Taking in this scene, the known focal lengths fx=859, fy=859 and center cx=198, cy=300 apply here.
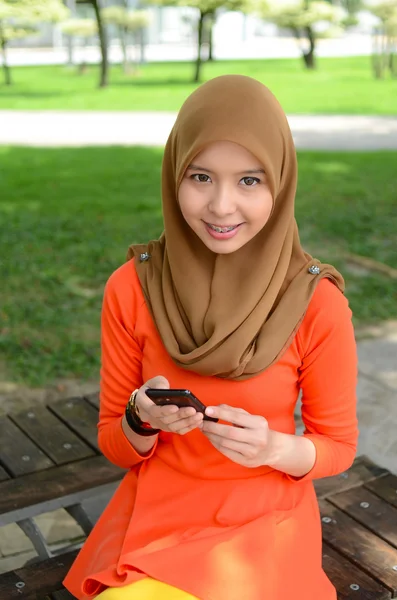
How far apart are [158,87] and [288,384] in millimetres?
20642

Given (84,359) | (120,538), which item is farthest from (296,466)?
Answer: (84,359)

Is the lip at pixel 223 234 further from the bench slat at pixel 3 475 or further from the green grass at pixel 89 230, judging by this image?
the green grass at pixel 89 230

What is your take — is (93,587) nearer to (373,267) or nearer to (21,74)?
(373,267)

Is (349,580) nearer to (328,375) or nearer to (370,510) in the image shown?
(370,510)

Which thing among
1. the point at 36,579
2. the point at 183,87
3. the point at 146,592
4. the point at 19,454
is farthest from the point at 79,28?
the point at 146,592

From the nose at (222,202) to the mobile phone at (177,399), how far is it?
0.41 meters

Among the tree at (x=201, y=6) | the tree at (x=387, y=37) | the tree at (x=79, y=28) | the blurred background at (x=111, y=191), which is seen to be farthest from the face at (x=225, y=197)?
the tree at (x=79, y=28)

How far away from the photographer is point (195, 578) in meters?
1.89

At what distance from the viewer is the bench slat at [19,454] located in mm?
2914

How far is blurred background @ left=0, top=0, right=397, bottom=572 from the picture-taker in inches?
183

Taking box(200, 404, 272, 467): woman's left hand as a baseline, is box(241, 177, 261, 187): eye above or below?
above

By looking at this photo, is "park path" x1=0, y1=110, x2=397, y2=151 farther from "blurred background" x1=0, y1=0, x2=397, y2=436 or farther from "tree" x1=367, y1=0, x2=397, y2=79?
"tree" x1=367, y1=0, x2=397, y2=79

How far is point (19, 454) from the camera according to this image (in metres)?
2.98

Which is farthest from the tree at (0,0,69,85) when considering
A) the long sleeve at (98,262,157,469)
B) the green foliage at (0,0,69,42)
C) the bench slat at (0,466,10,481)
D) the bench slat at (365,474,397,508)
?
the long sleeve at (98,262,157,469)
